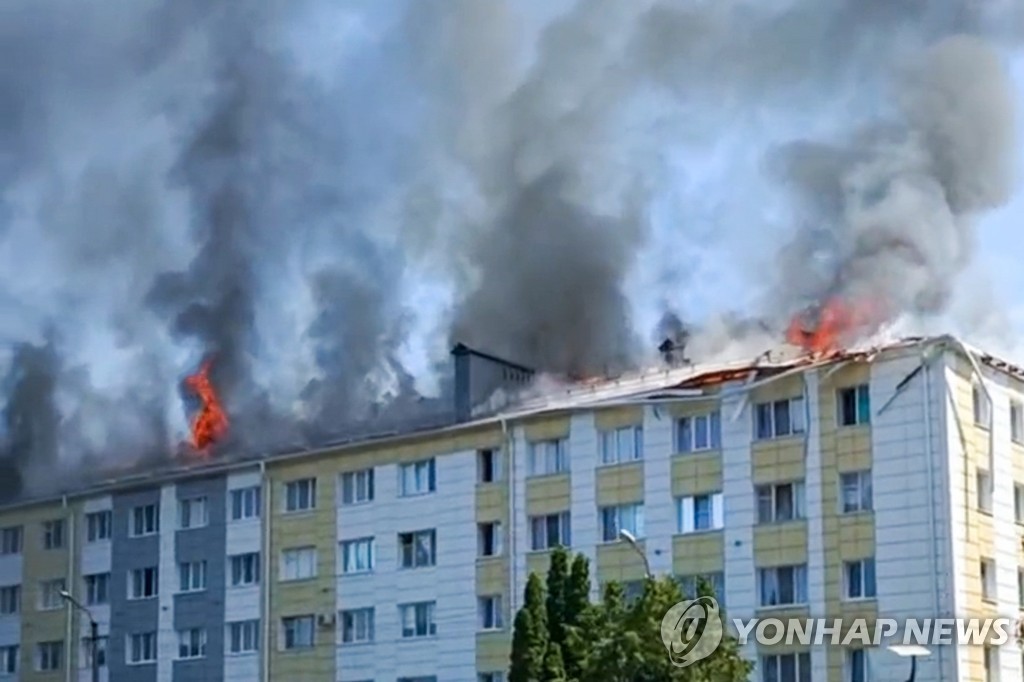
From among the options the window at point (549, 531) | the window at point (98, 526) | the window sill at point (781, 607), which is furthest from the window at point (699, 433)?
the window at point (98, 526)

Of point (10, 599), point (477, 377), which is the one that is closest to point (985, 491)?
point (477, 377)

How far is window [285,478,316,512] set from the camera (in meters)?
73.3

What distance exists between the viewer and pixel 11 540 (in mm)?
83312

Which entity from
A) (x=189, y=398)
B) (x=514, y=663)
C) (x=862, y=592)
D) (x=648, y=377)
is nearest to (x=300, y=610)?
(x=648, y=377)

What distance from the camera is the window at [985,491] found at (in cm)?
6028

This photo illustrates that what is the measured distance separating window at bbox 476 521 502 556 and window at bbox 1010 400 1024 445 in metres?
16.9

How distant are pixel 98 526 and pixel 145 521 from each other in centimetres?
270

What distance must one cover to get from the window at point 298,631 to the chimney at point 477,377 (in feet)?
29.4

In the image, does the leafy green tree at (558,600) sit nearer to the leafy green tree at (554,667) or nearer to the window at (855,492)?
the leafy green tree at (554,667)

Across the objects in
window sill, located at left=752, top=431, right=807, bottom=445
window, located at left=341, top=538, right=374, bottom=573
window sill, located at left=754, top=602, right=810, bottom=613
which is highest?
window sill, located at left=752, top=431, right=807, bottom=445

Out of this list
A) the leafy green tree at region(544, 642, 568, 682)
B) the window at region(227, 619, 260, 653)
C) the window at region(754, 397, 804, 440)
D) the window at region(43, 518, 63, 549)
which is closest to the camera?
the leafy green tree at region(544, 642, 568, 682)

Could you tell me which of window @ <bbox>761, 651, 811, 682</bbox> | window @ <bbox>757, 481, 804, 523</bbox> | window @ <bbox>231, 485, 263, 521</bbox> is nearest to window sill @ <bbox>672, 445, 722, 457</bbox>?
window @ <bbox>757, 481, 804, 523</bbox>

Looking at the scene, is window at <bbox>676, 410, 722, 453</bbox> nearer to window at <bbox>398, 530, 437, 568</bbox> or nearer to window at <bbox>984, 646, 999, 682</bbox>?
window at <bbox>398, 530, 437, 568</bbox>

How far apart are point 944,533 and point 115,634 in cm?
3409
